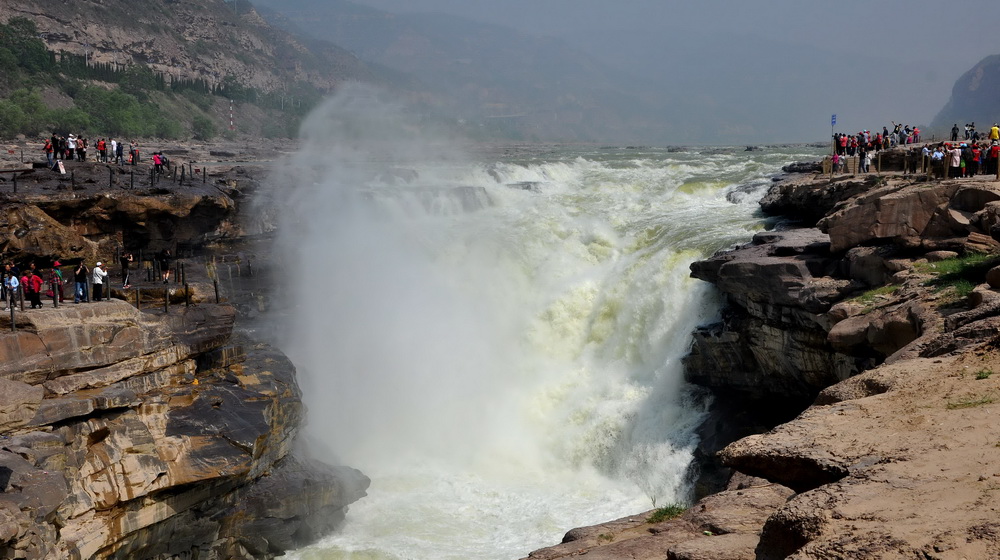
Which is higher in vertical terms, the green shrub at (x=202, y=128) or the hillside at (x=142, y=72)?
the hillside at (x=142, y=72)

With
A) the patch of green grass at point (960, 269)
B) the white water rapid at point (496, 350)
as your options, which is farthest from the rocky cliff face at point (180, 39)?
the patch of green grass at point (960, 269)

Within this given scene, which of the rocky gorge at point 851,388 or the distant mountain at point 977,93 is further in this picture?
the distant mountain at point 977,93

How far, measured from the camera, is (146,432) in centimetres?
1338

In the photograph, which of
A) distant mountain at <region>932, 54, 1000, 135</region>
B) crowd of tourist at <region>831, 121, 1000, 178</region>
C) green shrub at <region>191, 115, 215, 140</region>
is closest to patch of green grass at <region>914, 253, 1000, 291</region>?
crowd of tourist at <region>831, 121, 1000, 178</region>

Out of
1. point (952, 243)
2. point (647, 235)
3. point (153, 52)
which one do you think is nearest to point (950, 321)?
point (952, 243)

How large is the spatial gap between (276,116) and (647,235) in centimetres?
9309

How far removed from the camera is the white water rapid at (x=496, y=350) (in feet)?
55.6

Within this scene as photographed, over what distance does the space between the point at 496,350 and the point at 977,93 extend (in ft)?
637

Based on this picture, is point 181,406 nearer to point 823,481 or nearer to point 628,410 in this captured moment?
point 628,410

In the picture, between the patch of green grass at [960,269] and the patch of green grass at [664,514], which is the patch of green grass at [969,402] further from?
the patch of green grass at [960,269]

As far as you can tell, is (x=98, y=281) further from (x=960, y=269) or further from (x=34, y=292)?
(x=960, y=269)

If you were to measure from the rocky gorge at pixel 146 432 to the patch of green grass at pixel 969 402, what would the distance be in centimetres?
1060

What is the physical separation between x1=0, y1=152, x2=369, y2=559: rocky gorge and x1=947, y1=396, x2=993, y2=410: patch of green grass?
34.8ft

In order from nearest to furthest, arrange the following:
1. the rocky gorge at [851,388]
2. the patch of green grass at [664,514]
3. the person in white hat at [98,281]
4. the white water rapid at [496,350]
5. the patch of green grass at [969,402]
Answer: the rocky gorge at [851,388] < the patch of green grass at [969,402] < the patch of green grass at [664,514] < the person in white hat at [98,281] < the white water rapid at [496,350]
